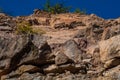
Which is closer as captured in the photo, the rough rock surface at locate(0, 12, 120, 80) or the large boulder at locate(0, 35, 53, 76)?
the rough rock surface at locate(0, 12, 120, 80)

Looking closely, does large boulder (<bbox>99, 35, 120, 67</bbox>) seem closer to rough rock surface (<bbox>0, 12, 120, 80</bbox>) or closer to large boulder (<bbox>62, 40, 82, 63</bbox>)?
rough rock surface (<bbox>0, 12, 120, 80</bbox>)

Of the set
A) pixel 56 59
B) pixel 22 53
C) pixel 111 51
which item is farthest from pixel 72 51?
pixel 111 51

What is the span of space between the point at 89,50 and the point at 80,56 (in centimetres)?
215

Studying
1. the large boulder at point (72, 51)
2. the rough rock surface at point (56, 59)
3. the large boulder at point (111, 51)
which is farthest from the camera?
the large boulder at point (72, 51)

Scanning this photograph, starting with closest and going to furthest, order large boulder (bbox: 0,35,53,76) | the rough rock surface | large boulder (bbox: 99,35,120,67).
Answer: large boulder (bbox: 99,35,120,67), the rough rock surface, large boulder (bbox: 0,35,53,76)

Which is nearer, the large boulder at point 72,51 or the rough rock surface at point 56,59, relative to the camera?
the rough rock surface at point 56,59

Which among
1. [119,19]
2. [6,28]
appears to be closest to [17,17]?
[6,28]

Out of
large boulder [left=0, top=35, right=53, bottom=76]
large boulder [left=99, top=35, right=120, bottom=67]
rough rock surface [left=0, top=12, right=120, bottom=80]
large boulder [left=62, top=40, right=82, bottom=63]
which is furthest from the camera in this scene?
large boulder [left=62, top=40, right=82, bottom=63]

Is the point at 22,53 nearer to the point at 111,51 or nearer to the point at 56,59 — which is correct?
the point at 56,59

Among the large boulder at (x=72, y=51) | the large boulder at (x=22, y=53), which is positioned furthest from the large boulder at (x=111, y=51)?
the large boulder at (x=22, y=53)

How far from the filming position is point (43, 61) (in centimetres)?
2500

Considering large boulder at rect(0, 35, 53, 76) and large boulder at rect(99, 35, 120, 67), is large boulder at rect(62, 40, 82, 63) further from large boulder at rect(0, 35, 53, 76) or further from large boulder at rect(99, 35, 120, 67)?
large boulder at rect(99, 35, 120, 67)

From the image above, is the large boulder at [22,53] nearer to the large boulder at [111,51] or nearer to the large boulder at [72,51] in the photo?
the large boulder at [72,51]

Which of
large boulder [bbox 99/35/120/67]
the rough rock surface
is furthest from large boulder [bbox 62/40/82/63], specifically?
large boulder [bbox 99/35/120/67]
